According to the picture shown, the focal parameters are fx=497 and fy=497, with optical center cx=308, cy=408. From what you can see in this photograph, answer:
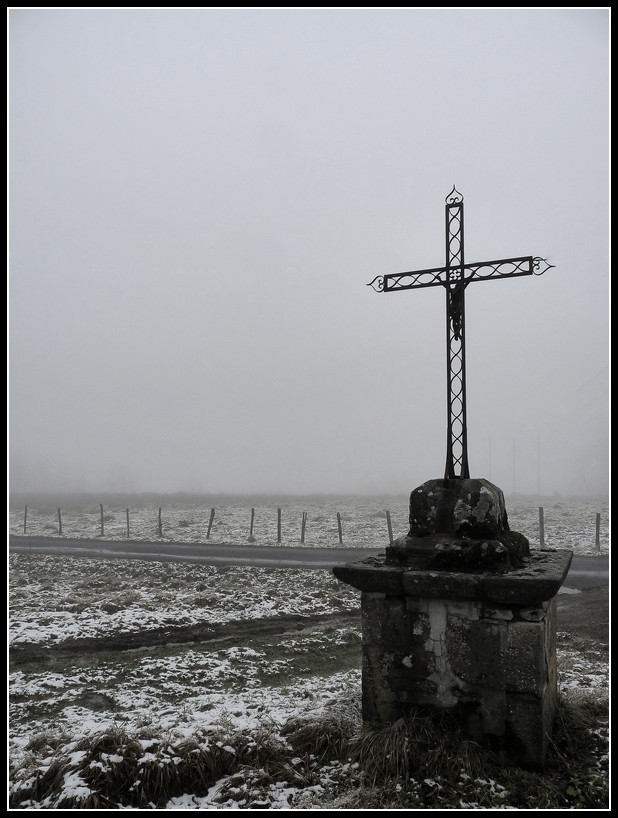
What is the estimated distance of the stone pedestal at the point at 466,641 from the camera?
160 inches

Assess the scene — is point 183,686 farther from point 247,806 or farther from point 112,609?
point 112,609

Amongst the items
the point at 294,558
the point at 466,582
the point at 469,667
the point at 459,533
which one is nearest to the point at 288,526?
the point at 294,558

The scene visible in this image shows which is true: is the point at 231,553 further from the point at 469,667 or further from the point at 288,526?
the point at 469,667

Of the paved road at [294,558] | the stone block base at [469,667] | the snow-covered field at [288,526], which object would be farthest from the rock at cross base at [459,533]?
the snow-covered field at [288,526]

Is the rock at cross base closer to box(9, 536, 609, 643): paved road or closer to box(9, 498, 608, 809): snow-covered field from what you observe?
box(9, 498, 608, 809): snow-covered field

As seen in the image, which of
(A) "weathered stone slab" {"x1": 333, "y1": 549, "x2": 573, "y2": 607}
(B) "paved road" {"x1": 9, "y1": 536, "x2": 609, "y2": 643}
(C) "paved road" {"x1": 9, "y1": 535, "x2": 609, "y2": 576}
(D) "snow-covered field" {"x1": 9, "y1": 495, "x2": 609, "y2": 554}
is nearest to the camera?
(A) "weathered stone slab" {"x1": 333, "y1": 549, "x2": 573, "y2": 607}

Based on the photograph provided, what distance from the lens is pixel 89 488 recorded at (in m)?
67.8

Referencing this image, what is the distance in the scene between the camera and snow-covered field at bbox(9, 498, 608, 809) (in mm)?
3971

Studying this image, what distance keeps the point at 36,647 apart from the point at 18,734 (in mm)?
3170

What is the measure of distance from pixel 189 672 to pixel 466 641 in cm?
454

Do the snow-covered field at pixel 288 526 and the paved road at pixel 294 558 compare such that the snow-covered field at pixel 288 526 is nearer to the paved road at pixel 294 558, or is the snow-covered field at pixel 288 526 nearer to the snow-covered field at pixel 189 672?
the paved road at pixel 294 558

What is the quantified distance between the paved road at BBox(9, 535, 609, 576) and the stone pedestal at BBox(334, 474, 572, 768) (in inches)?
386

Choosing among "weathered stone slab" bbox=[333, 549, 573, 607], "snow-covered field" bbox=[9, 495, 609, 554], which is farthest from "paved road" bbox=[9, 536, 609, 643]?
"weathered stone slab" bbox=[333, 549, 573, 607]

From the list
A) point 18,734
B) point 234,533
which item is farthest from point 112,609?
point 234,533
